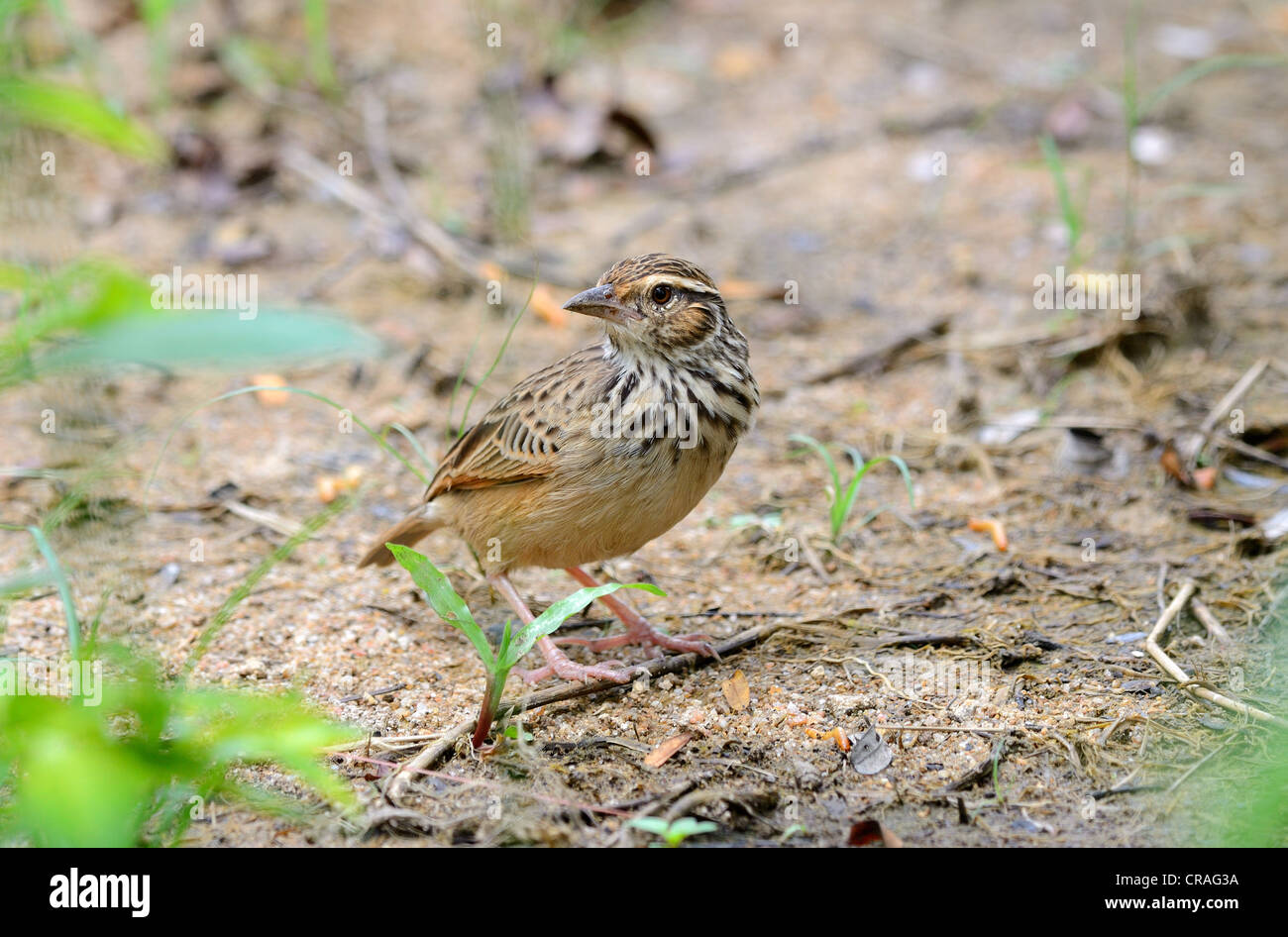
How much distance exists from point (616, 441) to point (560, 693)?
0.90m

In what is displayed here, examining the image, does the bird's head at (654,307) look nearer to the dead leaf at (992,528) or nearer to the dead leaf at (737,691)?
the dead leaf at (737,691)

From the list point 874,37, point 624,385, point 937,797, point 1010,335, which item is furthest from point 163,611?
point 874,37

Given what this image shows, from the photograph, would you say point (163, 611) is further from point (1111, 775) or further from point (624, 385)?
point (1111, 775)

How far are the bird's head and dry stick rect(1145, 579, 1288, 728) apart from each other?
195 centimetres

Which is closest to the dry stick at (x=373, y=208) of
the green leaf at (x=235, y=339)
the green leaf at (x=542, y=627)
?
the green leaf at (x=542, y=627)

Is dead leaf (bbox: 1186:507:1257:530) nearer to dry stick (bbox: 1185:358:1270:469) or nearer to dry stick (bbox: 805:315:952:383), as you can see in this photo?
dry stick (bbox: 1185:358:1270:469)

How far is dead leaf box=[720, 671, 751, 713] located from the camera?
416cm

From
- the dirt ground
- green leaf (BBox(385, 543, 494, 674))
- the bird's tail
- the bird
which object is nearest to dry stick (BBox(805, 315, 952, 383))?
the dirt ground

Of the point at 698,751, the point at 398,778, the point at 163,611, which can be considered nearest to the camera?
the point at 398,778

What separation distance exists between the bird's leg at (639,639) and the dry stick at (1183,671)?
1.57 meters

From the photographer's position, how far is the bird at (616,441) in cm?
427

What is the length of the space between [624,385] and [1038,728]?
1.85 metres

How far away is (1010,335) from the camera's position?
6.95m

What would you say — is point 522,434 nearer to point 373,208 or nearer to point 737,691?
point 737,691
